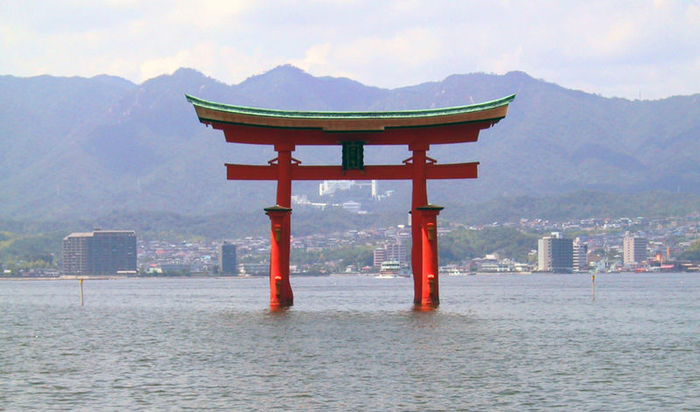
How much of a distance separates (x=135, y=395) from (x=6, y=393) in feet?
13.7

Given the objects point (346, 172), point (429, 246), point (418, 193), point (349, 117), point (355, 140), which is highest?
point (349, 117)

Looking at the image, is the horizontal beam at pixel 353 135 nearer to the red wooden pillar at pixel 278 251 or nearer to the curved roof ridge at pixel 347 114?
the curved roof ridge at pixel 347 114

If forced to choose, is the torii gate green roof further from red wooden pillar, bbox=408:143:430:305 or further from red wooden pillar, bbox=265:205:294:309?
red wooden pillar, bbox=265:205:294:309

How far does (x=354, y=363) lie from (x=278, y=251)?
69.7 feet

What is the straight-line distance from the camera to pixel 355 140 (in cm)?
6400

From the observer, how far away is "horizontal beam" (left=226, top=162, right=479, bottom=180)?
6412cm

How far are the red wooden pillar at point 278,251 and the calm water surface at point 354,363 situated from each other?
1.44m

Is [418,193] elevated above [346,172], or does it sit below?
below

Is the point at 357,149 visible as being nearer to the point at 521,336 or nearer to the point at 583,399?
the point at 521,336

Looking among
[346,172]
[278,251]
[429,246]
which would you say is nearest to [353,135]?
[346,172]

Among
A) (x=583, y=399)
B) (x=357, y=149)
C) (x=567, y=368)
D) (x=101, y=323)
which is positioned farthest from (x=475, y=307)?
(x=583, y=399)

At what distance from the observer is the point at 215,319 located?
64.4m

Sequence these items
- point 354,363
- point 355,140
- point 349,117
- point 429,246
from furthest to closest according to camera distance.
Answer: point 355,140, point 349,117, point 429,246, point 354,363

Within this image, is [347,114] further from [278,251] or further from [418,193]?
[278,251]
